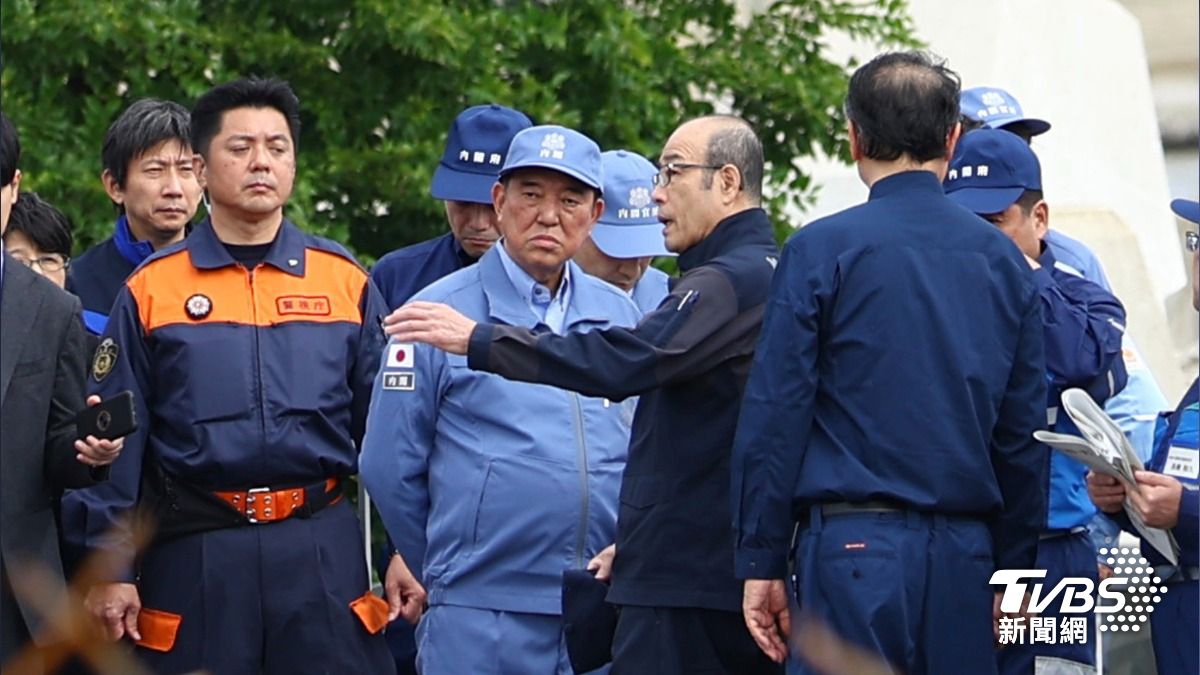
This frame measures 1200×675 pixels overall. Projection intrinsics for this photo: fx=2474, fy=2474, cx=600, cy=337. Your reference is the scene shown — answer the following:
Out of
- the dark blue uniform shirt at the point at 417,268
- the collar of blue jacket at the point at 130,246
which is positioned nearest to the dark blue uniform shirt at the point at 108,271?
the collar of blue jacket at the point at 130,246

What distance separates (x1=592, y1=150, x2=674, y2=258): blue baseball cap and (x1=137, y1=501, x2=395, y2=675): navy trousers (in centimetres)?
146

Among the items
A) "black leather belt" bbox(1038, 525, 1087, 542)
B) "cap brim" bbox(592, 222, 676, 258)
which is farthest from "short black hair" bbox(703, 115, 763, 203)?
"black leather belt" bbox(1038, 525, 1087, 542)

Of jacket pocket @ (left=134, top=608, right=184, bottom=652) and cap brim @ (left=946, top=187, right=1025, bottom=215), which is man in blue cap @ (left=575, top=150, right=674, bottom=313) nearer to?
cap brim @ (left=946, top=187, right=1025, bottom=215)

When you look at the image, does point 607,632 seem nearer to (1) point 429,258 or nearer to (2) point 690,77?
(1) point 429,258

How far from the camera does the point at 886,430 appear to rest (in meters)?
5.54

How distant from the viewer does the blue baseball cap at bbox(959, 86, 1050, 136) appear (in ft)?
25.4

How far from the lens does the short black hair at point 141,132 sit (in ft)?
24.4

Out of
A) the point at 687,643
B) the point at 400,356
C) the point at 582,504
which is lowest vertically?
the point at 687,643

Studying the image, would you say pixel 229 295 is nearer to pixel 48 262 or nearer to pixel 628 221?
pixel 48 262

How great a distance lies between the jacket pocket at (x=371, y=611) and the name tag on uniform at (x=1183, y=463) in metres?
2.07

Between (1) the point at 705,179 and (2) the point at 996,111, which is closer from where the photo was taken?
(1) the point at 705,179

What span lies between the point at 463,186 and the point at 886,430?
245 centimetres

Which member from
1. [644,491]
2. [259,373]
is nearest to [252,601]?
[259,373]

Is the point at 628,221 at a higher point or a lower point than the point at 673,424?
higher
